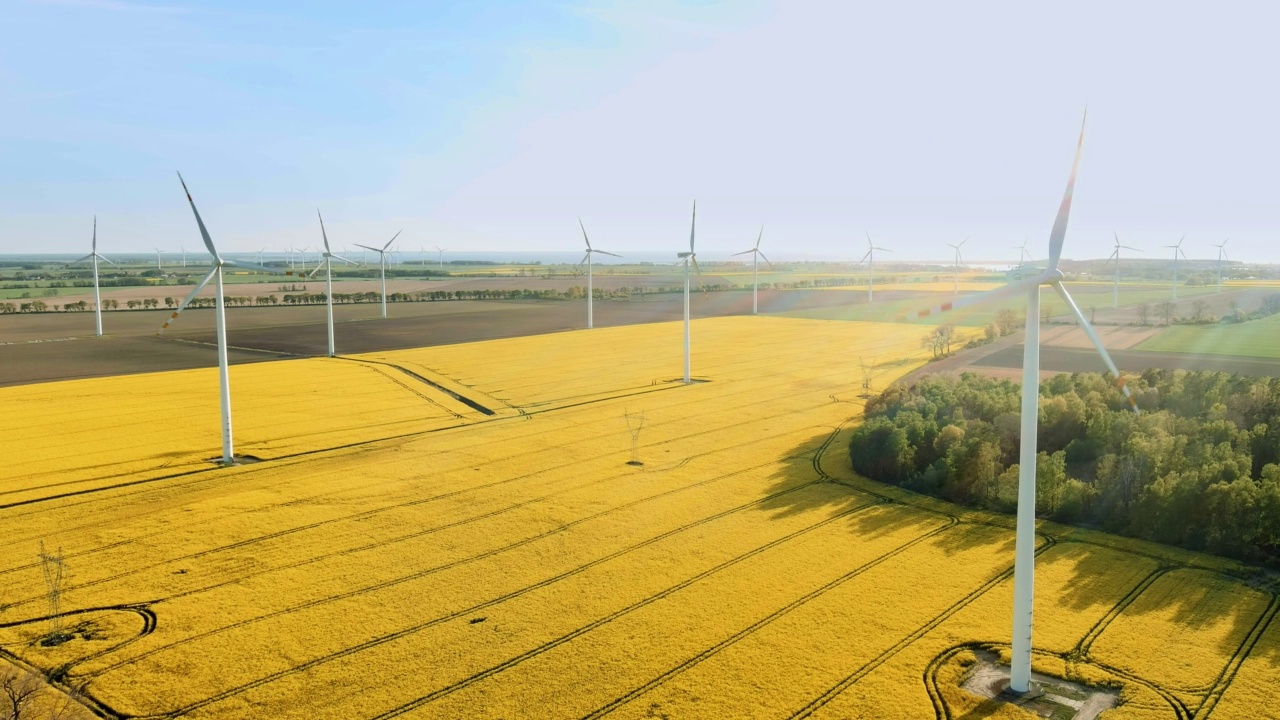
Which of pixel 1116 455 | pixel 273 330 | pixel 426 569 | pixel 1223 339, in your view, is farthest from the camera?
pixel 273 330

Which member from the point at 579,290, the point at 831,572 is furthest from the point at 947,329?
the point at 579,290

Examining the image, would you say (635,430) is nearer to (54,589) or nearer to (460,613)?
(460,613)

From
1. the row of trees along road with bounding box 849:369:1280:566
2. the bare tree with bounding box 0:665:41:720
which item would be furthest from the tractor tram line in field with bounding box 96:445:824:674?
the row of trees along road with bounding box 849:369:1280:566

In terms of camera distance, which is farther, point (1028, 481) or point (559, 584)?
point (559, 584)

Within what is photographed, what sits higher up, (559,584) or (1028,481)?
(1028,481)

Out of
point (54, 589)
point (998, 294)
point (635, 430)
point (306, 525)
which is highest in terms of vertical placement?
point (998, 294)

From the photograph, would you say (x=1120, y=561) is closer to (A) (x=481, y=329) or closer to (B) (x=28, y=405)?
(B) (x=28, y=405)

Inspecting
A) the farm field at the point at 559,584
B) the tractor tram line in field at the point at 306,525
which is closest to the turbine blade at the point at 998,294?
the farm field at the point at 559,584

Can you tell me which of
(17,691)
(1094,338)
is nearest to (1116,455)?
(1094,338)
